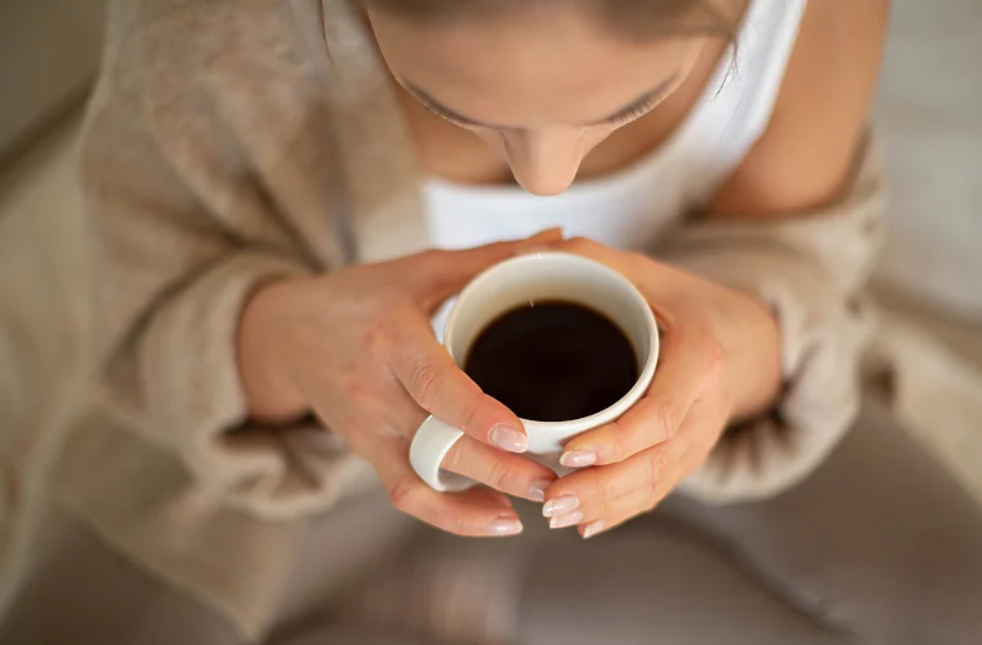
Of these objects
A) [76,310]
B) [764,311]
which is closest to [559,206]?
[764,311]

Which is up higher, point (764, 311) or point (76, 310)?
point (764, 311)

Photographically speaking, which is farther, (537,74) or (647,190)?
(647,190)

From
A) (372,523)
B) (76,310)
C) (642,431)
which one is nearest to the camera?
(642,431)

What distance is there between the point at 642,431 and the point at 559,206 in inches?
11.9

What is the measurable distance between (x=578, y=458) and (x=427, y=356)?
0.10 m

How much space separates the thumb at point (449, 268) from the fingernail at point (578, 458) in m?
0.15

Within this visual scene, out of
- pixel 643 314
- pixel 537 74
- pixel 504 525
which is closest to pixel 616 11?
pixel 537 74

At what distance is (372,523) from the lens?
2.42ft

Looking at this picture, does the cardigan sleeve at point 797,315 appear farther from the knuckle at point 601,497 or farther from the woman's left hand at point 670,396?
the knuckle at point 601,497

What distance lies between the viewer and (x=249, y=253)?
25.8 inches

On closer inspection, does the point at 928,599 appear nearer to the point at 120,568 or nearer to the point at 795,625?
the point at 795,625

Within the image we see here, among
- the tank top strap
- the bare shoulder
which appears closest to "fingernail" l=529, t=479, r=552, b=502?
the tank top strap

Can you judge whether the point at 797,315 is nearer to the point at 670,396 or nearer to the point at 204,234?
the point at 670,396

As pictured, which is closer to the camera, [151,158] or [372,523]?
[151,158]
